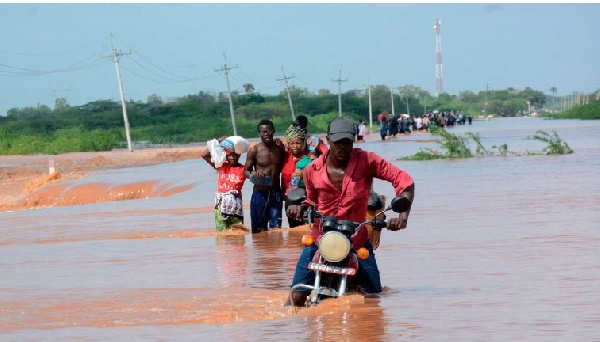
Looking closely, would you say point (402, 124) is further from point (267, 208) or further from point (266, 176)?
point (266, 176)

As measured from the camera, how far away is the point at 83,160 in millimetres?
52344

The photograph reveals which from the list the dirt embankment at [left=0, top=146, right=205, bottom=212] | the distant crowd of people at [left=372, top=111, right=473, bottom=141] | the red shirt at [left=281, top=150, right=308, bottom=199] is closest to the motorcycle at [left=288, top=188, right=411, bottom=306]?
the red shirt at [left=281, top=150, right=308, bottom=199]

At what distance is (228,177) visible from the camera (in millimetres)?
13039

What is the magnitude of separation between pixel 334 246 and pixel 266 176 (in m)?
5.94

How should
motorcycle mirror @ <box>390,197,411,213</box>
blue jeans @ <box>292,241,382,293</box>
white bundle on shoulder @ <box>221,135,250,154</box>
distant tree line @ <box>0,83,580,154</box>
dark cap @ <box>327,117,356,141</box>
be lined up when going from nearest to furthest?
1. motorcycle mirror @ <box>390,197,411,213</box>
2. dark cap @ <box>327,117,356,141</box>
3. blue jeans @ <box>292,241,382,293</box>
4. white bundle on shoulder @ <box>221,135,250,154</box>
5. distant tree line @ <box>0,83,580,154</box>

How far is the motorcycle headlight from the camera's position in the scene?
21.9ft

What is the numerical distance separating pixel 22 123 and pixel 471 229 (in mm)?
87579

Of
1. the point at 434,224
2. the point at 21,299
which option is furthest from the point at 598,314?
the point at 434,224

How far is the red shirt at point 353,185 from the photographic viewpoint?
23.2 feet

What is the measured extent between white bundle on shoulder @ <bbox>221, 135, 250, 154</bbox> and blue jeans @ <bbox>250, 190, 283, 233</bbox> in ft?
1.76

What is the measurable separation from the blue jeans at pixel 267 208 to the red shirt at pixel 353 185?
5548mm

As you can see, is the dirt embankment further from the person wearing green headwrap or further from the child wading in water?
the person wearing green headwrap

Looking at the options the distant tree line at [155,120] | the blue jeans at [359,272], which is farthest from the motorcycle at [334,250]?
the distant tree line at [155,120]

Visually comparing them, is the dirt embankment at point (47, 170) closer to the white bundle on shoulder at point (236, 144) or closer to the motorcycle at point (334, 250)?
the white bundle on shoulder at point (236, 144)
